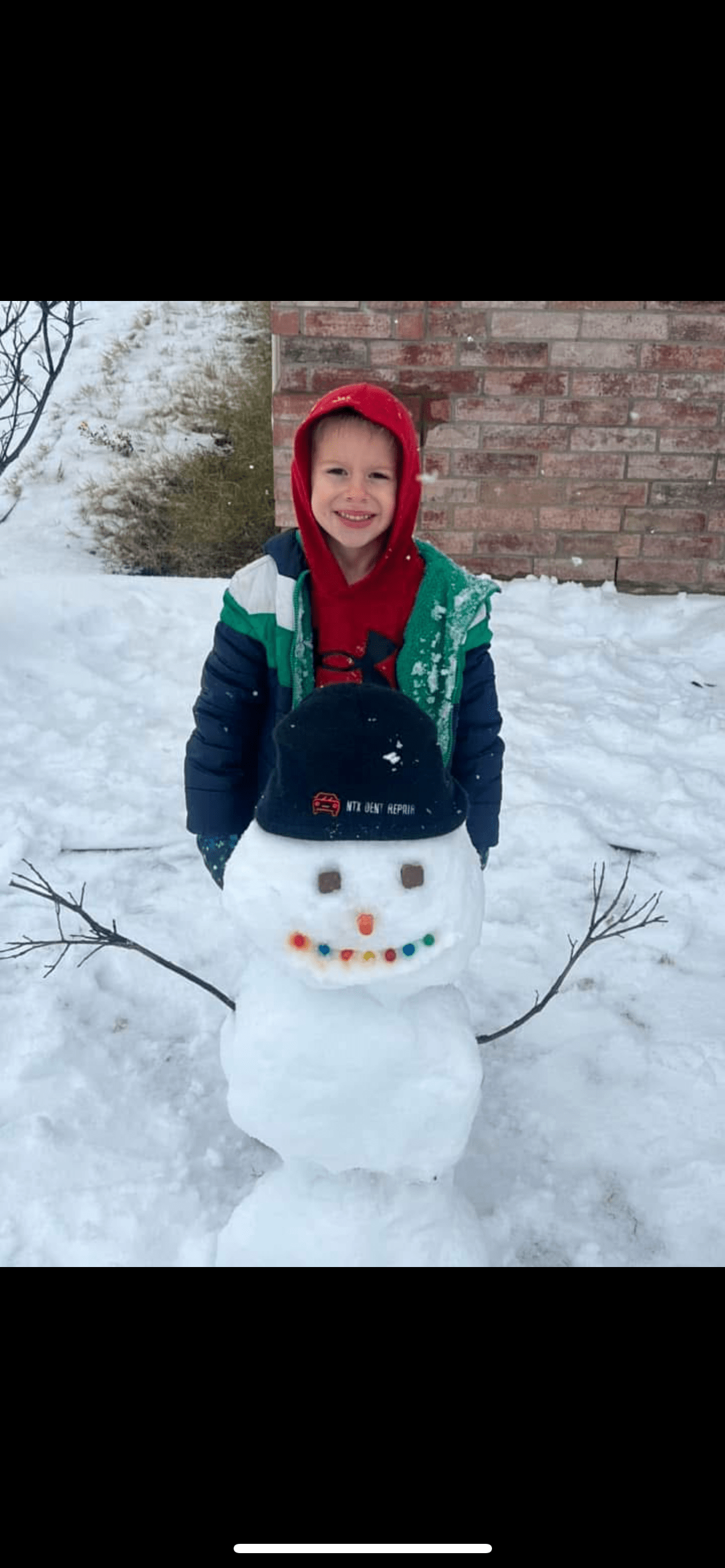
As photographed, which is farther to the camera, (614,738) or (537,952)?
(614,738)

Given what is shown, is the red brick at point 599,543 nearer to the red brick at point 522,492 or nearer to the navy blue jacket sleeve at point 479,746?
the red brick at point 522,492

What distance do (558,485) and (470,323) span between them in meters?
0.76

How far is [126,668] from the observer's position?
147 inches

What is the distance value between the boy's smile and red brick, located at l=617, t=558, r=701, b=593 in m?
3.22

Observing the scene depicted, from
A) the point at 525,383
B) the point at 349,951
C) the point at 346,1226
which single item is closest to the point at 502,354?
the point at 525,383

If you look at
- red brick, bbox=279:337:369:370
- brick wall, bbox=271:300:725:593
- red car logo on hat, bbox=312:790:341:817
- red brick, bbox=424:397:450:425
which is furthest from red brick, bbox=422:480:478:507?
red car logo on hat, bbox=312:790:341:817

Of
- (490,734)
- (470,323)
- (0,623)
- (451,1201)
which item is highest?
(470,323)

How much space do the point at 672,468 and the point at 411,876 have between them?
3.57 meters

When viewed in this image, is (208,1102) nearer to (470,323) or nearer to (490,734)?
(490,734)

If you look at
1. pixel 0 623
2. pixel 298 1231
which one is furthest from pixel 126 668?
pixel 298 1231

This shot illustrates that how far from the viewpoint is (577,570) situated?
4.47 metres

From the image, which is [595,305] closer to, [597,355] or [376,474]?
[597,355]

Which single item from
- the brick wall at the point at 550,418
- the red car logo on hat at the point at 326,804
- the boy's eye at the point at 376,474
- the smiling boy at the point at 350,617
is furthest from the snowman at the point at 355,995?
the brick wall at the point at 550,418

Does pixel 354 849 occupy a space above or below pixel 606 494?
below
